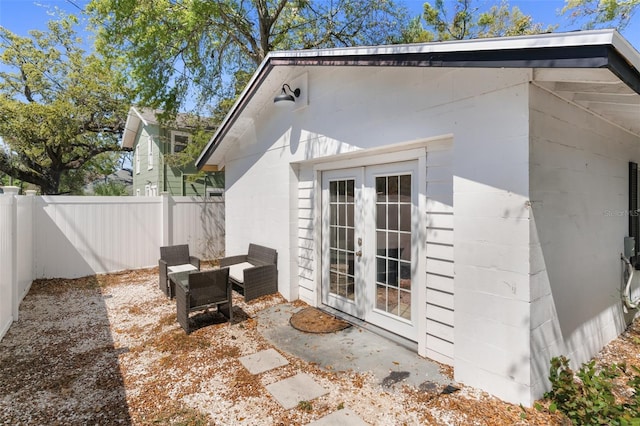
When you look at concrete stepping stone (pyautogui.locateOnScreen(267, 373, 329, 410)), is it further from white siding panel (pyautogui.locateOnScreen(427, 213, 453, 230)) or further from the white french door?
white siding panel (pyautogui.locateOnScreen(427, 213, 453, 230))

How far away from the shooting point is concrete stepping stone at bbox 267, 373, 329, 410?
124 inches

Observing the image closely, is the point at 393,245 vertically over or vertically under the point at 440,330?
over

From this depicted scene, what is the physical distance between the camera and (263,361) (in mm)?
3924

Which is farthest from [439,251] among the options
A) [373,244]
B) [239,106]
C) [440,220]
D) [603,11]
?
[603,11]

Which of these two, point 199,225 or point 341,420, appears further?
point 199,225

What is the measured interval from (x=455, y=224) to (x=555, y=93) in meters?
1.57

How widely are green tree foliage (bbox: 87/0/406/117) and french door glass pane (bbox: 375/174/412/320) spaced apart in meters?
7.94

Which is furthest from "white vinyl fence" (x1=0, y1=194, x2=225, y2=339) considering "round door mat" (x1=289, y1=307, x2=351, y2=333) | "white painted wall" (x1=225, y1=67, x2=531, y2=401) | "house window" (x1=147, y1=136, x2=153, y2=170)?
"white painted wall" (x1=225, y1=67, x2=531, y2=401)

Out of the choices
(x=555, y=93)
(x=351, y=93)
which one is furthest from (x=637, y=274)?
(x=351, y=93)

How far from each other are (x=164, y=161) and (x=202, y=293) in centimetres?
922

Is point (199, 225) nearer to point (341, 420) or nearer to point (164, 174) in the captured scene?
point (164, 174)

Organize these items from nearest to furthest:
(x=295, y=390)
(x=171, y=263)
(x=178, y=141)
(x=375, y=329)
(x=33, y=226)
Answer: (x=295, y=390), (x=375, y=329), (x=171, y=263), (x=33, y=226), (x=178, y=141)

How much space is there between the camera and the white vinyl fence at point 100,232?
743 centimetres

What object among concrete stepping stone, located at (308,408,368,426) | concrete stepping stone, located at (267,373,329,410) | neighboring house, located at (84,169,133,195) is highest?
neighboring house, located at (84,169,133,195)
